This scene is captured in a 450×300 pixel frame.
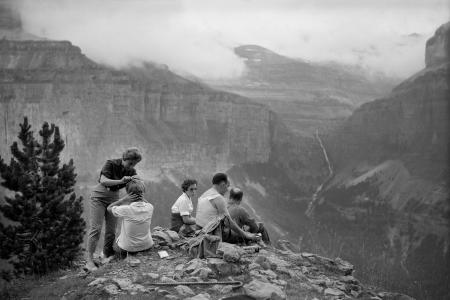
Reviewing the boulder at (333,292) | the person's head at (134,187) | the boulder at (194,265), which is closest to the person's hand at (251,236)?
the boulder at (194,265)

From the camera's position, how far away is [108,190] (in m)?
23.3

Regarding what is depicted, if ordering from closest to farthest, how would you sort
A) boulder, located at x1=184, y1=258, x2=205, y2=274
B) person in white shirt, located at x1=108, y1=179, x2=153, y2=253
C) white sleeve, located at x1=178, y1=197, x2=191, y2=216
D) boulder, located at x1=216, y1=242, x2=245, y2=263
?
boulder, located at x1=184, y1=258, x2=205, y2=274, boulder, located at x1=216, y1=242, x2=245, y2=263, person in white shirt, located at x1=108, y1=179, x2=153, y2=253, white sleeve, located at x1=178, y1=197, x2=191, y2=216

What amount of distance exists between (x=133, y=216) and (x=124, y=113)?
134 meters

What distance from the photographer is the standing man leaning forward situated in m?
22.7

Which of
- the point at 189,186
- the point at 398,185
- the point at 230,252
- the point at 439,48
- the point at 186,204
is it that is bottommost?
the point at 398,185

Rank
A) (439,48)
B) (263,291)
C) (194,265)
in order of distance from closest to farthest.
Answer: (263,291), (194,265), (439,48)

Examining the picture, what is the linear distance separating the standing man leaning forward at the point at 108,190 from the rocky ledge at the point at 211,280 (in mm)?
1237

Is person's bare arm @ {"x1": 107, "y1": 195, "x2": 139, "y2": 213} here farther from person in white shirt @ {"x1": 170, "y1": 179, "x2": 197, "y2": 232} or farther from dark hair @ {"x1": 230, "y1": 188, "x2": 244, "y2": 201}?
dark hair @ {"x1": 230, "y1": 188, "x2": 244, "y2": 201}

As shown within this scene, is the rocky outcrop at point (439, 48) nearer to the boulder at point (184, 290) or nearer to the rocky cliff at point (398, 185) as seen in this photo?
the rocky cliff at point (398, 185)

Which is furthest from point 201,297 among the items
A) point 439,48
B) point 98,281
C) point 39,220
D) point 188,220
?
point 439,48

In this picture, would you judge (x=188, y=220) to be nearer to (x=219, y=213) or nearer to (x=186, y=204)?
(x=186, y=204)

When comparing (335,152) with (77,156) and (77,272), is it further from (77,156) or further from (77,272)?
(77,272)

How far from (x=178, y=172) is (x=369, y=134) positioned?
60.2 metres

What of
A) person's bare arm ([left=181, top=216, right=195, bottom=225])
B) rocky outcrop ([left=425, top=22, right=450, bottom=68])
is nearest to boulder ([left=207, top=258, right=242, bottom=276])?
person's bare arm ([left=181, top=216, right=195, bottom=225])
